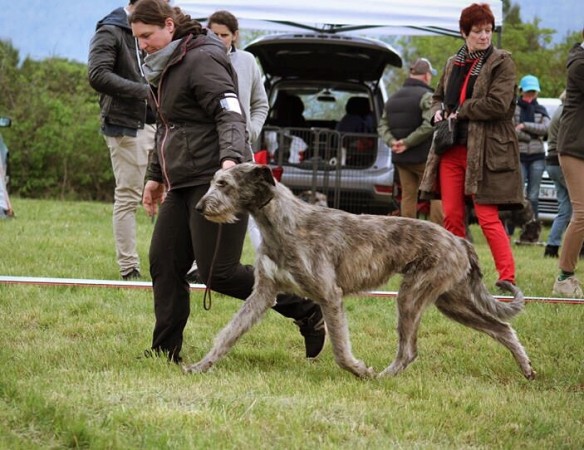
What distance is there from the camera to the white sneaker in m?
8.20

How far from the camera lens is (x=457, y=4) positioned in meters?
11.8

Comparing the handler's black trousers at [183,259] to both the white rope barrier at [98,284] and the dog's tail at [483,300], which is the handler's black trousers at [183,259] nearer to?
the dog's tail at [483,300]

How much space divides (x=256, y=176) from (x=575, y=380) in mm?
2143

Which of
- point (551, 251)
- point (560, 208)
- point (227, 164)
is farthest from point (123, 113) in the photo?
point (551, 251)

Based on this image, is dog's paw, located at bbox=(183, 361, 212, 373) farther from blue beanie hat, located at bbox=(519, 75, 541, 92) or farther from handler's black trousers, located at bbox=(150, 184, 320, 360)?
blue beanie hat, located at bbox=(519, 75, 541, 92)

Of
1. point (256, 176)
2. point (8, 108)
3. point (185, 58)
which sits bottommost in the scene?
point (8, 108)

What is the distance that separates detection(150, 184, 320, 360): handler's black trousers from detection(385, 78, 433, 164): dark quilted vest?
19.9 feet

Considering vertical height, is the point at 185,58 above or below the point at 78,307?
above

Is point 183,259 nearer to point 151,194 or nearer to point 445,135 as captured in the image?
point 151,194

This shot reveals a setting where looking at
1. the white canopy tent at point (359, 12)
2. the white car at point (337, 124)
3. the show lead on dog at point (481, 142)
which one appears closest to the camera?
the show lead on dog at point (481, 142)

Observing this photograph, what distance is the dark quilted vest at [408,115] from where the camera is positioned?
11328 mm

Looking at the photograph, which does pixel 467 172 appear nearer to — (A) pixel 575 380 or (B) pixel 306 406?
(A) pixel 575 380

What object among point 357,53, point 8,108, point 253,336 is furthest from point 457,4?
point 8,108

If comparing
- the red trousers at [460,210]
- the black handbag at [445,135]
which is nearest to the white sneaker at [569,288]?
the red trousers at [460,210]
